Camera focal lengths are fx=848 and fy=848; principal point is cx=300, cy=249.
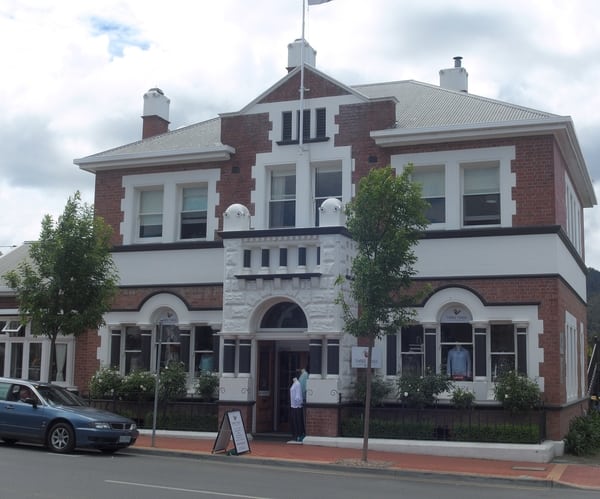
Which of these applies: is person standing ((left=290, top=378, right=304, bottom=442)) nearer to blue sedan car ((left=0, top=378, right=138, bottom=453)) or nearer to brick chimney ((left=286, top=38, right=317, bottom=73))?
blue sedan car ((left=0, top=378, right=138, bottom=453))

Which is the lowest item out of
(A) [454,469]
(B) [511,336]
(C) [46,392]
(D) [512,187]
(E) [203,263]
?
(A) [454,469]

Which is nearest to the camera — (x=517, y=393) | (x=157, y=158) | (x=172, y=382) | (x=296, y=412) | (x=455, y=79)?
(x=517, y=393)

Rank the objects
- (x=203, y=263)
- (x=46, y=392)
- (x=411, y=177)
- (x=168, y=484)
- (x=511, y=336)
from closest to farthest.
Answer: (x=168, y=484) → (x=46, y=392) → (x=511, y=336) → (x=411, y=177) → (x=203, y=263)

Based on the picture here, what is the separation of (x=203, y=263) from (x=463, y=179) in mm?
7429

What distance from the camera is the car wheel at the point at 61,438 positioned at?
17.2m

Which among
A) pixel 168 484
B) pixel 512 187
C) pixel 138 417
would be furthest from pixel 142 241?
pixel 168 484

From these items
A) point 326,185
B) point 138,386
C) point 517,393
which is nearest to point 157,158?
point 326,185

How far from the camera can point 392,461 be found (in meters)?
17.5

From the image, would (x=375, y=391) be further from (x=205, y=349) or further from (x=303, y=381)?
(x=205, y=349)

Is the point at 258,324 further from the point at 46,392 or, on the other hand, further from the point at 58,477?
the point at 58,477

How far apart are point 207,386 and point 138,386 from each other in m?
1.89

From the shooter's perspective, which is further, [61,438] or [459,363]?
[459,363]

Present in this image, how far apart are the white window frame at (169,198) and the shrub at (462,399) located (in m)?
8.12

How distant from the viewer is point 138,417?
22.7 m
